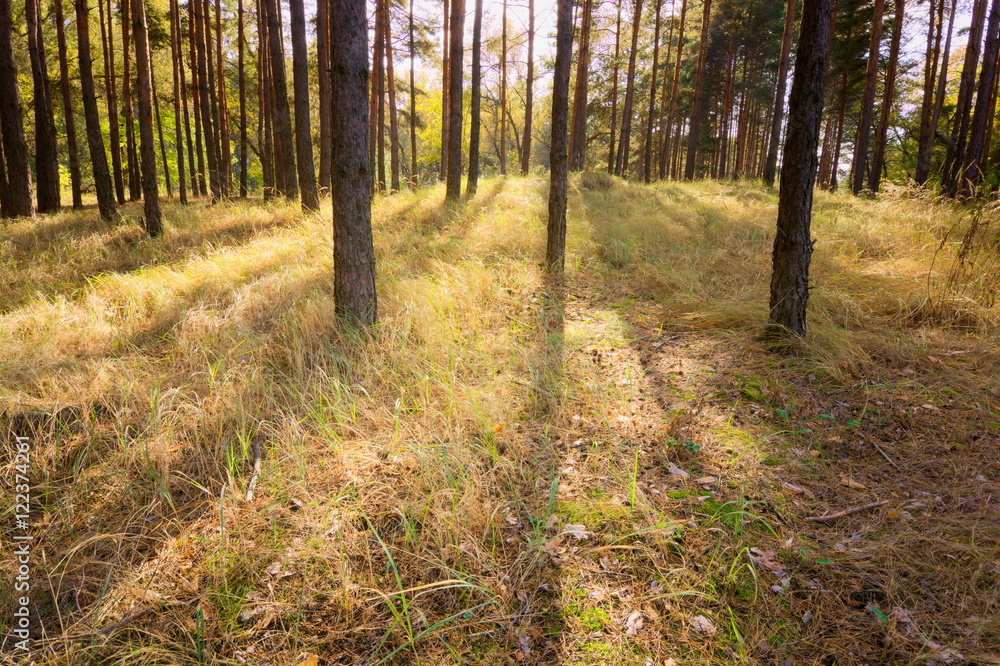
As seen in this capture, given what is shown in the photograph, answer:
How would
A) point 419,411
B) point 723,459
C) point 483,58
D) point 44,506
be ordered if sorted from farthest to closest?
point 483,58 < point 419,411 < point 723,459 < point 44,506

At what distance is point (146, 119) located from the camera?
25.5 feet

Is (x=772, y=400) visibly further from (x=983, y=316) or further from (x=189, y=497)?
(x=189, y=497)

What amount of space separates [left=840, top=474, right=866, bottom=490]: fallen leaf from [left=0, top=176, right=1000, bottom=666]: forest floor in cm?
1

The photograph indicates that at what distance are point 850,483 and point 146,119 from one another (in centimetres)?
1074

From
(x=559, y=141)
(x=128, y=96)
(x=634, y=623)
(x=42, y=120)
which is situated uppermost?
(x=128, y=96)

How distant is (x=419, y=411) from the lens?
307cm

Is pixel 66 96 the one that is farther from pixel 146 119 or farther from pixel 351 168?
pixel 351 168

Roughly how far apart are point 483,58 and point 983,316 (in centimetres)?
2087

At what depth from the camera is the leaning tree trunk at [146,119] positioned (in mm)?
7273

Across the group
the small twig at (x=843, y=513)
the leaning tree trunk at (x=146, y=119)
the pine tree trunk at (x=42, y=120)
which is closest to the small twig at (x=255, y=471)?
the small twig at (x=843, y=513)

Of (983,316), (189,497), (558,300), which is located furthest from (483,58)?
(189,497)

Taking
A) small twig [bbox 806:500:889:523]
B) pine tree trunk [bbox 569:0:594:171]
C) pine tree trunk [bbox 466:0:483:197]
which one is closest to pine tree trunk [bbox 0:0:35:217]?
pine tree trunk [bbox 466:0:483:197]

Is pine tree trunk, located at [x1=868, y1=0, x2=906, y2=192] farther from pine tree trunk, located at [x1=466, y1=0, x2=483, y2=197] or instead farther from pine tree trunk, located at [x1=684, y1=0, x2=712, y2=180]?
pine tree trunk, located at [x1=466, y1=0, x2=483, y2=197]

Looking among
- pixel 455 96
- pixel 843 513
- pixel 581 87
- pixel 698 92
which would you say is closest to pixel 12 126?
pixel 455 96
